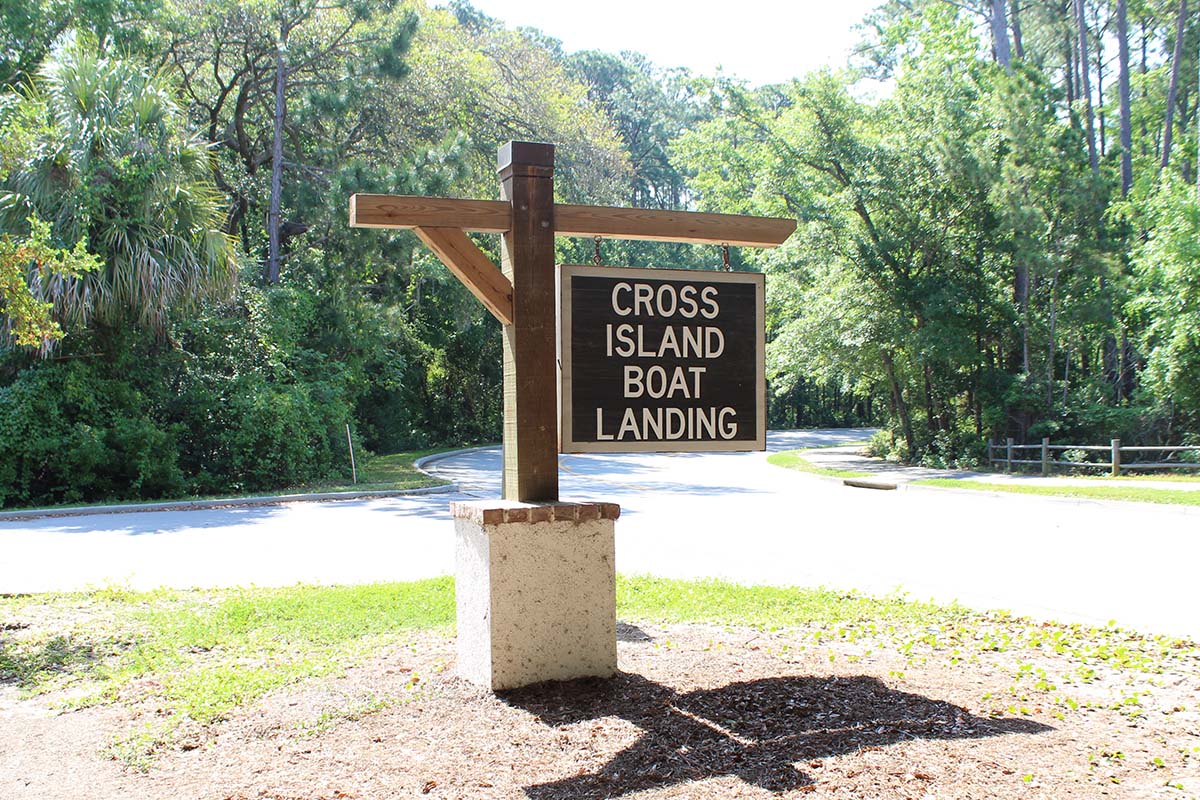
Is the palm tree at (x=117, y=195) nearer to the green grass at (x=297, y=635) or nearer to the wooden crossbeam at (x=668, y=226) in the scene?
the green grass at (x=297, y=635)

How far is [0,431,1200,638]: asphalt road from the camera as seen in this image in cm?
903

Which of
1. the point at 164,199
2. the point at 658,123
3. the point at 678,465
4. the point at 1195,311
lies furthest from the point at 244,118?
the point at 658,123

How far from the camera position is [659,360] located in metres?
5.79

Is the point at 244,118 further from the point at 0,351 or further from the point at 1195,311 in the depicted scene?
the point at 1195,311

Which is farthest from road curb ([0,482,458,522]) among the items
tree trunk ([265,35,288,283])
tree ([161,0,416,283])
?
tree trunk ([265,35,288,283])

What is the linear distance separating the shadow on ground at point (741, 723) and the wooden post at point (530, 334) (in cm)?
110

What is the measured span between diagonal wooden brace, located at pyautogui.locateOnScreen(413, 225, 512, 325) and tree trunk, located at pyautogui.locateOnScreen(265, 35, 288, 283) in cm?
1923

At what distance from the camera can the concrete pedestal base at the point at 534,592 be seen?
523 centimetres

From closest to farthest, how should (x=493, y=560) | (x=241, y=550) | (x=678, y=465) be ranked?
(x=493, y=560), (x=241, y=550), (x=678, y=465)

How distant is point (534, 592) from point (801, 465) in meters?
23.0

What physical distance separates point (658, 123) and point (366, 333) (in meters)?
45.8

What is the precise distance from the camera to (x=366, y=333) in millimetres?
25266

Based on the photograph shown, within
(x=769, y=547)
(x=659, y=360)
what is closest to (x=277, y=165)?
(x=769, y=547)

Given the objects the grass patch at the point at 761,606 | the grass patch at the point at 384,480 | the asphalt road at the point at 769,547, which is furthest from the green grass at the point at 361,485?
the grass patch at the point at 761,606
